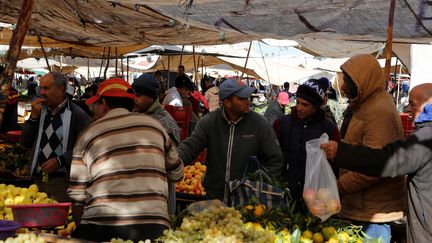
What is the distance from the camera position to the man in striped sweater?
10.8 ft

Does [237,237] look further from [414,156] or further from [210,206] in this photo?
[414,156]

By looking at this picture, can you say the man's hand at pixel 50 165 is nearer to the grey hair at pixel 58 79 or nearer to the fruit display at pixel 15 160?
the grey hair at pixel 58 79

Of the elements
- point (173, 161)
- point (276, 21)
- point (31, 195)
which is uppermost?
point (276, 21)

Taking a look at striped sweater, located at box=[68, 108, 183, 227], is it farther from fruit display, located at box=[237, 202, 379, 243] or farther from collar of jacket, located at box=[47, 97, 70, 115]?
collar of jacket, located at box=[47, 97, 70, 115]

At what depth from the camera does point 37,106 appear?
515 centimetres

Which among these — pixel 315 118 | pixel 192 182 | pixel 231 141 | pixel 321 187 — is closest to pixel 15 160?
pixel 192 182

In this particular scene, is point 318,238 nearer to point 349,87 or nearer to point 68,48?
point 349,87

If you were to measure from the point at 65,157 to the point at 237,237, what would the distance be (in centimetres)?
213

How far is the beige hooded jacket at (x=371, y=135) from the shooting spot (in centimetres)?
390

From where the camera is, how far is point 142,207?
11.1ft

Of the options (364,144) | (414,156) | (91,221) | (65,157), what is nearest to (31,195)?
(65,157)

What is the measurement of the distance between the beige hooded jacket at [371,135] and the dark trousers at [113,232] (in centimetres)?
142

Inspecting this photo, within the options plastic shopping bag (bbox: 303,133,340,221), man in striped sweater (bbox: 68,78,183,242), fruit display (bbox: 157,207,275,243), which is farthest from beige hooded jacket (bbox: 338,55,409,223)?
man in striped sweater (bbox: 68,78,183,242)

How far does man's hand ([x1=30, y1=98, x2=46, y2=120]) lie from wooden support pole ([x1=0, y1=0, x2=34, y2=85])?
1.31 ft
